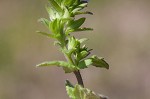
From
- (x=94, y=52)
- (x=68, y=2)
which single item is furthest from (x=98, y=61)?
(x=94, y=52)

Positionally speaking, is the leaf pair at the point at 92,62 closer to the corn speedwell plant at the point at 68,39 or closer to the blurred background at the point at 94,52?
the corn speedwell plant at the point at 68,39

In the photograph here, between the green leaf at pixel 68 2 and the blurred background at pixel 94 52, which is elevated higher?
the blurred background at pixel 94 52

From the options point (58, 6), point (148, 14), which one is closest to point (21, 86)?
point (148, 14)

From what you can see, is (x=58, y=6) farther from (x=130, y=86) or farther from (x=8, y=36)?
(x=8, y=36)

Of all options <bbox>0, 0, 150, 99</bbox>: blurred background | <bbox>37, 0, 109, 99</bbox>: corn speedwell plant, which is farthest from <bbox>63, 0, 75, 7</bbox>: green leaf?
<bbox>0, 0, 150, 99</bbox>: blurred background

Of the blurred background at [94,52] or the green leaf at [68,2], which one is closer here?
the green leaf at [68,2]

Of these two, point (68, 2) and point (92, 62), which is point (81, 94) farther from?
point (68, 2)

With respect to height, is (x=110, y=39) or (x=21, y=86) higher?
(x=110, y=39)

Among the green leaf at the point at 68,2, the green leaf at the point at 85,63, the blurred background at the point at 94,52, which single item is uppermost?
the blurred background at the point at 94,52

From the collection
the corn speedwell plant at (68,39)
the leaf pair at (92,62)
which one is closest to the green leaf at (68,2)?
the corn speedwell plant at (68,39)

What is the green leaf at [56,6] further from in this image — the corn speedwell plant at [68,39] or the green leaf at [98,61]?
the green leaf at [98,61]
